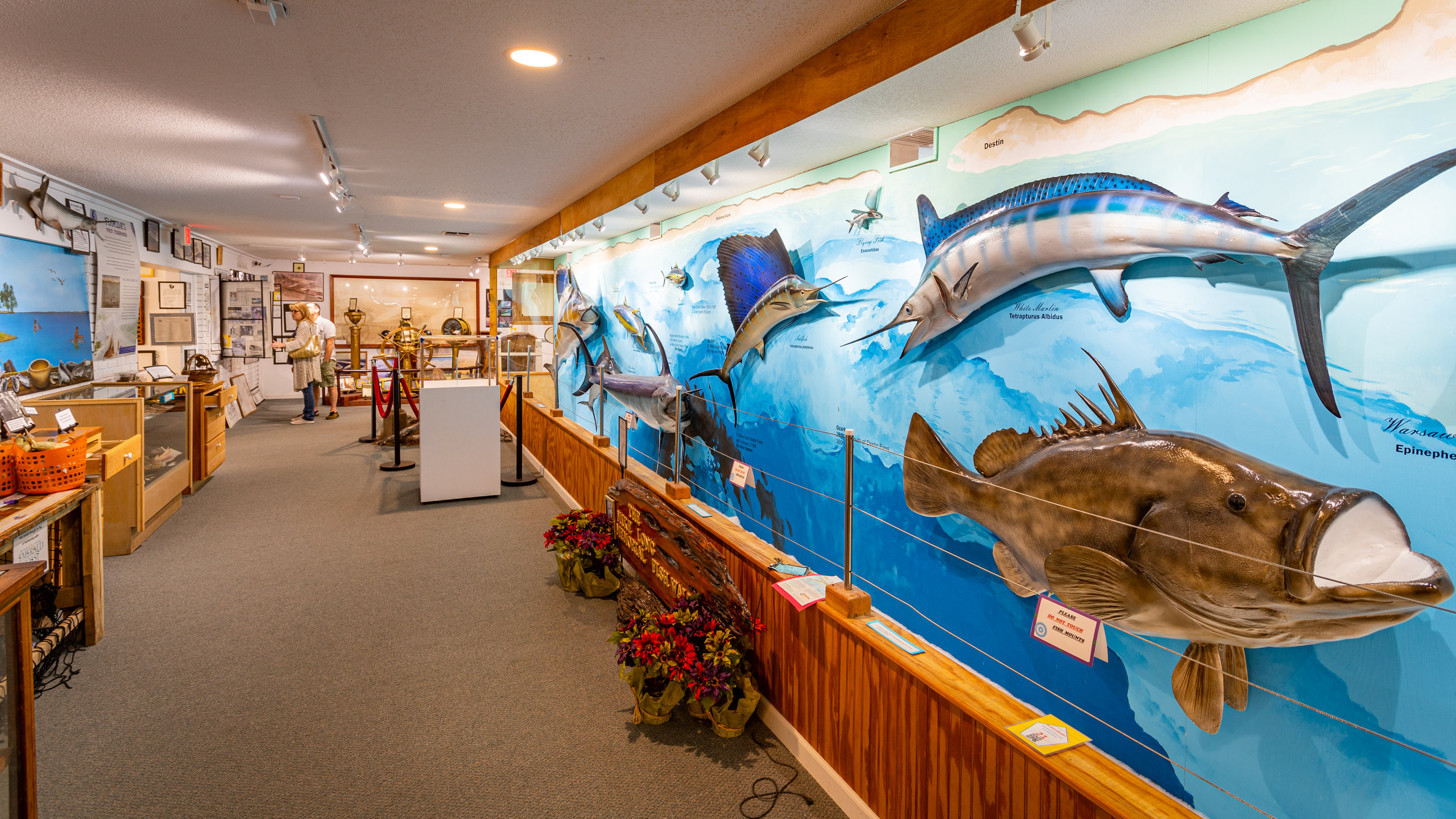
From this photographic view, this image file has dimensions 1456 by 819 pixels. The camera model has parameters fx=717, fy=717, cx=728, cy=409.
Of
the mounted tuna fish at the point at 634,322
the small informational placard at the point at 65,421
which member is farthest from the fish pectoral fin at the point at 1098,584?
the small informational placard at the point at 65,421

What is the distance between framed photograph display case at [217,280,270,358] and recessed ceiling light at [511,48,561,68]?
966 centimetres

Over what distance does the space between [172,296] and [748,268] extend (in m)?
7.76

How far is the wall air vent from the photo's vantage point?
2561 millimetres

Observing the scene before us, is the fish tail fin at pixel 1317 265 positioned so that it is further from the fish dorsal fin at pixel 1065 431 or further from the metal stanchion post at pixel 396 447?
the metal stanchion post at pixel 396 447

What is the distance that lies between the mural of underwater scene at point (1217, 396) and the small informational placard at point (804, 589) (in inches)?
16.3

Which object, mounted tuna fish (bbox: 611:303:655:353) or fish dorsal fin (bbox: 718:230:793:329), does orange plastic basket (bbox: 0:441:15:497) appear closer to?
fish dorsal fin (bbox: 718:230:793:329)

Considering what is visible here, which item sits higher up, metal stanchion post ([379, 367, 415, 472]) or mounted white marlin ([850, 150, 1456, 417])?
mounted white marlin ([850, 150, 1456, 417])

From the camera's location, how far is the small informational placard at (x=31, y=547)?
9.35 feet

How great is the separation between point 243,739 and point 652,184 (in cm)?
306

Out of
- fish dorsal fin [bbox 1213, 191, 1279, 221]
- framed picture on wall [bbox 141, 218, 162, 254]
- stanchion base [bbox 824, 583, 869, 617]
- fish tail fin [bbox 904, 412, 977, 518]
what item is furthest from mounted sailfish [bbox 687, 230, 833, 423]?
framed picture on wall [bbox 141, 218, 162, 254]

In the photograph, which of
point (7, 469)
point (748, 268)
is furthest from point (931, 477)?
point (7, 469)

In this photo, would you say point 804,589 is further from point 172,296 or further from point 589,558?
point 172,296

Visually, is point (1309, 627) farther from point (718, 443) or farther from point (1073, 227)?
point (718, 443)

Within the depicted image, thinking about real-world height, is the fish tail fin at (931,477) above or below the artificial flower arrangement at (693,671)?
above
